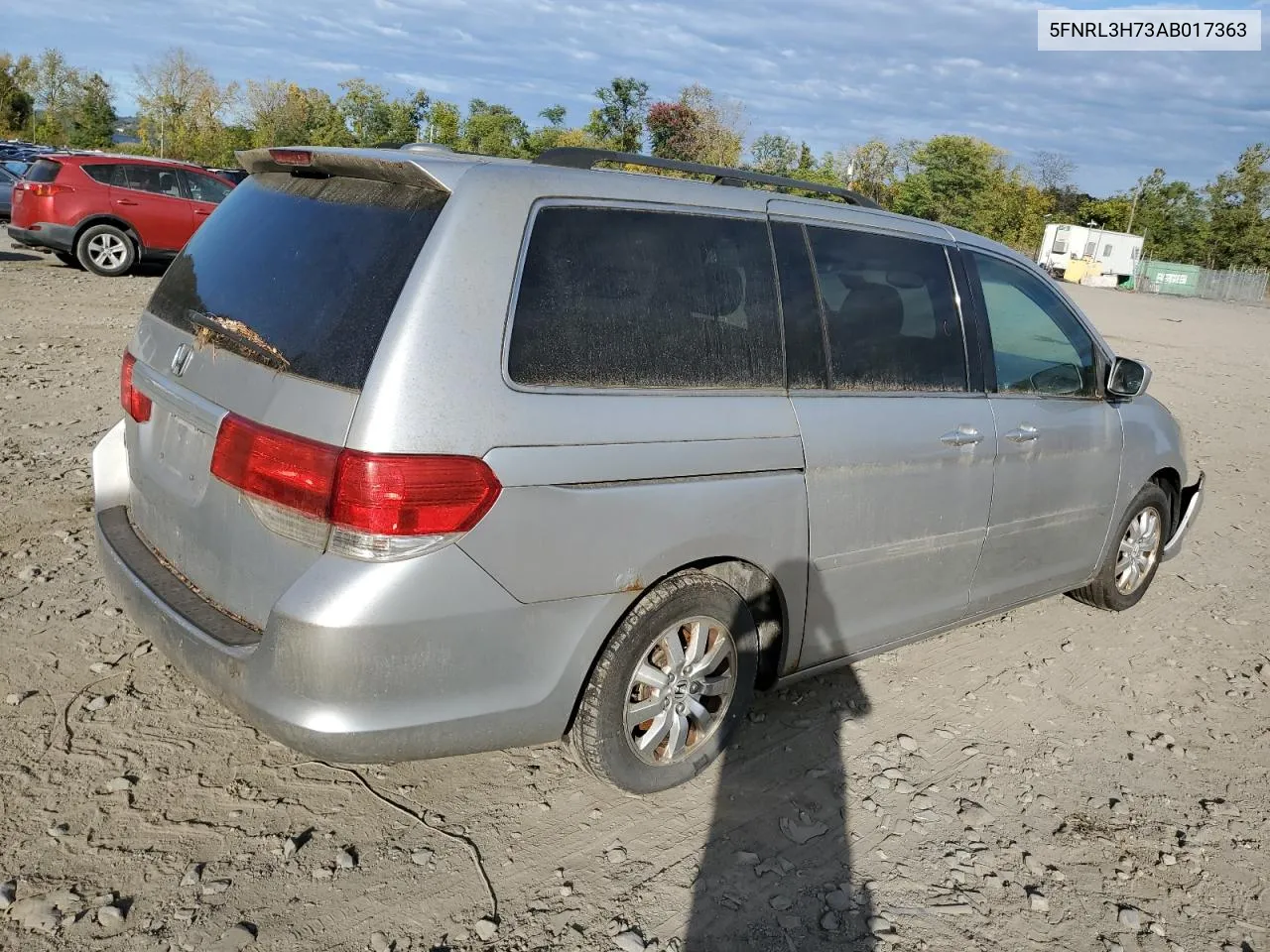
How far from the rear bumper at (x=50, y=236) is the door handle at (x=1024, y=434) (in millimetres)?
14683

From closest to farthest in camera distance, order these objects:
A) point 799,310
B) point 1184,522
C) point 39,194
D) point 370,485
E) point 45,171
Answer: point 370,485, point 799,310, point 1184,522, point 39,194, point 45,171

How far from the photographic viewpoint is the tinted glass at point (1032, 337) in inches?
160

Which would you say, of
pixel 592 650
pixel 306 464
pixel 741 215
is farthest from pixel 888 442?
pixel 306 464

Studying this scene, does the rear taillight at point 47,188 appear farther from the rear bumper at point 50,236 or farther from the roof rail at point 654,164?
the roof rail at point 654,164

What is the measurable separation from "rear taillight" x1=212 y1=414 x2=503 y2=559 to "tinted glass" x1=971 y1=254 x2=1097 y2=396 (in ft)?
8.12

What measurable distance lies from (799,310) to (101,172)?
14.6 metres

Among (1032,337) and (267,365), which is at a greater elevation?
(1032,337)

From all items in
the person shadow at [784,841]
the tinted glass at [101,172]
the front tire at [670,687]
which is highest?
the tinted glass at [101,172]

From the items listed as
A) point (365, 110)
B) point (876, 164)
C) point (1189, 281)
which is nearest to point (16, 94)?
point (365, 110)

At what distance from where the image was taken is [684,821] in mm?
3100

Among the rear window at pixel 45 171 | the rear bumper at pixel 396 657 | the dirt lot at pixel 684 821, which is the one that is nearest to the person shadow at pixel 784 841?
the dirt lot at pixel 684 821

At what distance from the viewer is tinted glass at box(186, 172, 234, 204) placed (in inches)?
611

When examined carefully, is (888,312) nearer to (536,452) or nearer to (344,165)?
(536,452)

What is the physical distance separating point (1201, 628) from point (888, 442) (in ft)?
8.91
